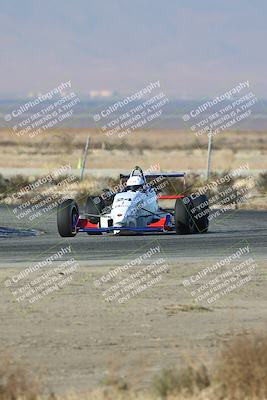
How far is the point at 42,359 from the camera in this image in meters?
14.4

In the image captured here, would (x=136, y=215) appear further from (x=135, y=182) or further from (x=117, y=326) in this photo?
(x=117, y=326)

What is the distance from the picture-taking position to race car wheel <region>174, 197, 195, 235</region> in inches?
1203

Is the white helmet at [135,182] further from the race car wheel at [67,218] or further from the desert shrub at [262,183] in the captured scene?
the desert shrub at [262,183]

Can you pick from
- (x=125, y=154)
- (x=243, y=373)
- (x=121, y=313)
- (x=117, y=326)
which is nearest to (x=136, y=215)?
(x=121, y=313)

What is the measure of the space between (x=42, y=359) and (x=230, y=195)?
31.7m

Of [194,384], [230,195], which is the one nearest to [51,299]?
[194,384]

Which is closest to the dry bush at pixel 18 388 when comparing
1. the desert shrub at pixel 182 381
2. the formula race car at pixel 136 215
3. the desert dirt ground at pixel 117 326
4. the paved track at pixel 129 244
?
the desert dirt ground at pixel 117 326

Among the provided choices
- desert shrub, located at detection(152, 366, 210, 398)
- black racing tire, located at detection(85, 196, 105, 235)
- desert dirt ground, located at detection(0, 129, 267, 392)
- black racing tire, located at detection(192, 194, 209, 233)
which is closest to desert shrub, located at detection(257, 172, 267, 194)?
black racing tire, located at detection(192, 194, 209, 233)

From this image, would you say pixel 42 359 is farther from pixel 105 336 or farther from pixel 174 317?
pixel 174 317

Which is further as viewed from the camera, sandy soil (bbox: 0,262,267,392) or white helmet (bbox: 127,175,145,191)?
white helmet (bbox: 127,175,145,191)

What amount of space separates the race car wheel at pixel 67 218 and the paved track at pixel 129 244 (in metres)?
0.23

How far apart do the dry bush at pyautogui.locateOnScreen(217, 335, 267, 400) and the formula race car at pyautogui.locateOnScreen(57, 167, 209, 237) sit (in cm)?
1807

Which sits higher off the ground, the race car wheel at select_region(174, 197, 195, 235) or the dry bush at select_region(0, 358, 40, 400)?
the dry bush at select_region(0, 358, 40, 400)

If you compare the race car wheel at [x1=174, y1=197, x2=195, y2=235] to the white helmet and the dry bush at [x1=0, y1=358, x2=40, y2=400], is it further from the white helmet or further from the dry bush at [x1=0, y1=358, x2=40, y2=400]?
the dry bush at [x1=0, y1=358, x2=40, y2=400]
